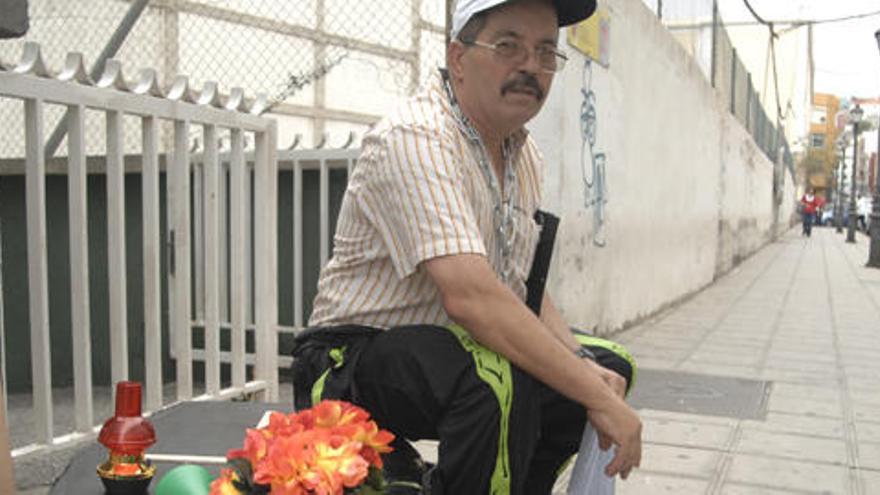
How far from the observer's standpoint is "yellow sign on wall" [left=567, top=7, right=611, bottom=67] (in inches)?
218

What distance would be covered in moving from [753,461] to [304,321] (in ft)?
8.66

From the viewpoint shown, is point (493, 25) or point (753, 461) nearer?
point (493, 25)

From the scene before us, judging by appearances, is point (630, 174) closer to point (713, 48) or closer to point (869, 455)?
point (869, 455)

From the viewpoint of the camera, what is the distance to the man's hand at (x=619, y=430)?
1.76 m

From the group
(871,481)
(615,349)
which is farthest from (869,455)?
(615,349)

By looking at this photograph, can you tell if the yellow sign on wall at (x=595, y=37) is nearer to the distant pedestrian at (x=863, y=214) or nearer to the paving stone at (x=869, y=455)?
the paving stone at (x=869, y=455)

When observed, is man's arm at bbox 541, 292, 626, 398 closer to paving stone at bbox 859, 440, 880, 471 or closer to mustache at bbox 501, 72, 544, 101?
mustache at bbox 501, 72, 544, 101

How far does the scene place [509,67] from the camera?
6.16ft

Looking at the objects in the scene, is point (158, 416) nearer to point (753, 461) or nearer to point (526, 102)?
point (526, 102)

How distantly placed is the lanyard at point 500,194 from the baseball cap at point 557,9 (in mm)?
152

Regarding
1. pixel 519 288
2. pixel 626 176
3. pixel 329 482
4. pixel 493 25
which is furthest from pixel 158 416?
pixel 626 176

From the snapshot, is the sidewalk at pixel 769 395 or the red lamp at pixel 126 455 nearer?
the red lamp at pixel 126 455

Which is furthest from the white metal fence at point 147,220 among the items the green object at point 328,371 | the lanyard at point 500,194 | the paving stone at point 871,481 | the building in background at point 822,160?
the building in background at point 822,160

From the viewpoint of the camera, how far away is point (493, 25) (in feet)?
6.07
